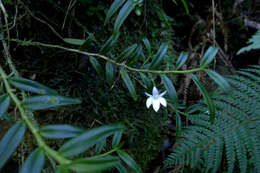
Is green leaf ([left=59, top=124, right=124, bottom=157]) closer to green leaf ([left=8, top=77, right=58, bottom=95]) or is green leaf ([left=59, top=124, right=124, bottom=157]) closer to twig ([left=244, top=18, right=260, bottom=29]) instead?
green leaf ([left=8, top=77, right=58, bottom=95])

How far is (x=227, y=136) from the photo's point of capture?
5.09 feet

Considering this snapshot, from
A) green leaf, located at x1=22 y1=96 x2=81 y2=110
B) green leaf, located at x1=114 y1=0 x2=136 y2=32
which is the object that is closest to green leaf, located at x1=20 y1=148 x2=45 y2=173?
green leaf, located at x1=22 y1=96 x2=81 y2=110

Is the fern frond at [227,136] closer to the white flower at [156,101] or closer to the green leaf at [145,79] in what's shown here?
the white flower at [156,101]

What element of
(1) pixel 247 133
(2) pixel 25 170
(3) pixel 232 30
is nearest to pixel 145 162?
(1) pixel 247 133

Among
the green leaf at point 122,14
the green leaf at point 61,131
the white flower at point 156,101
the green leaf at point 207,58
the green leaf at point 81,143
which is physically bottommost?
the green leaf at point 81,143

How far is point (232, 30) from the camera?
7.55 feet

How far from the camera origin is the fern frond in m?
1.48

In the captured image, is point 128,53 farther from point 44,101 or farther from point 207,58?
point 44,101

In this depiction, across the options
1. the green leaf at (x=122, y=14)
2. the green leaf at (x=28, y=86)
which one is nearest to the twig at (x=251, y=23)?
the green leaf at (x=122, y=14)

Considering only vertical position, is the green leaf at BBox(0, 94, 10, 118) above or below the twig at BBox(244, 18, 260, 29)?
below

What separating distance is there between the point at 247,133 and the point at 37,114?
58.2 inches

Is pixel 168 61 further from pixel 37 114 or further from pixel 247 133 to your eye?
pixel 37 114

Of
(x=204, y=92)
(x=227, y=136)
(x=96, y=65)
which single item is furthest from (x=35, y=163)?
(x=227, y=136)

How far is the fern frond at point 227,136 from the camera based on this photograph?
4.86ft
